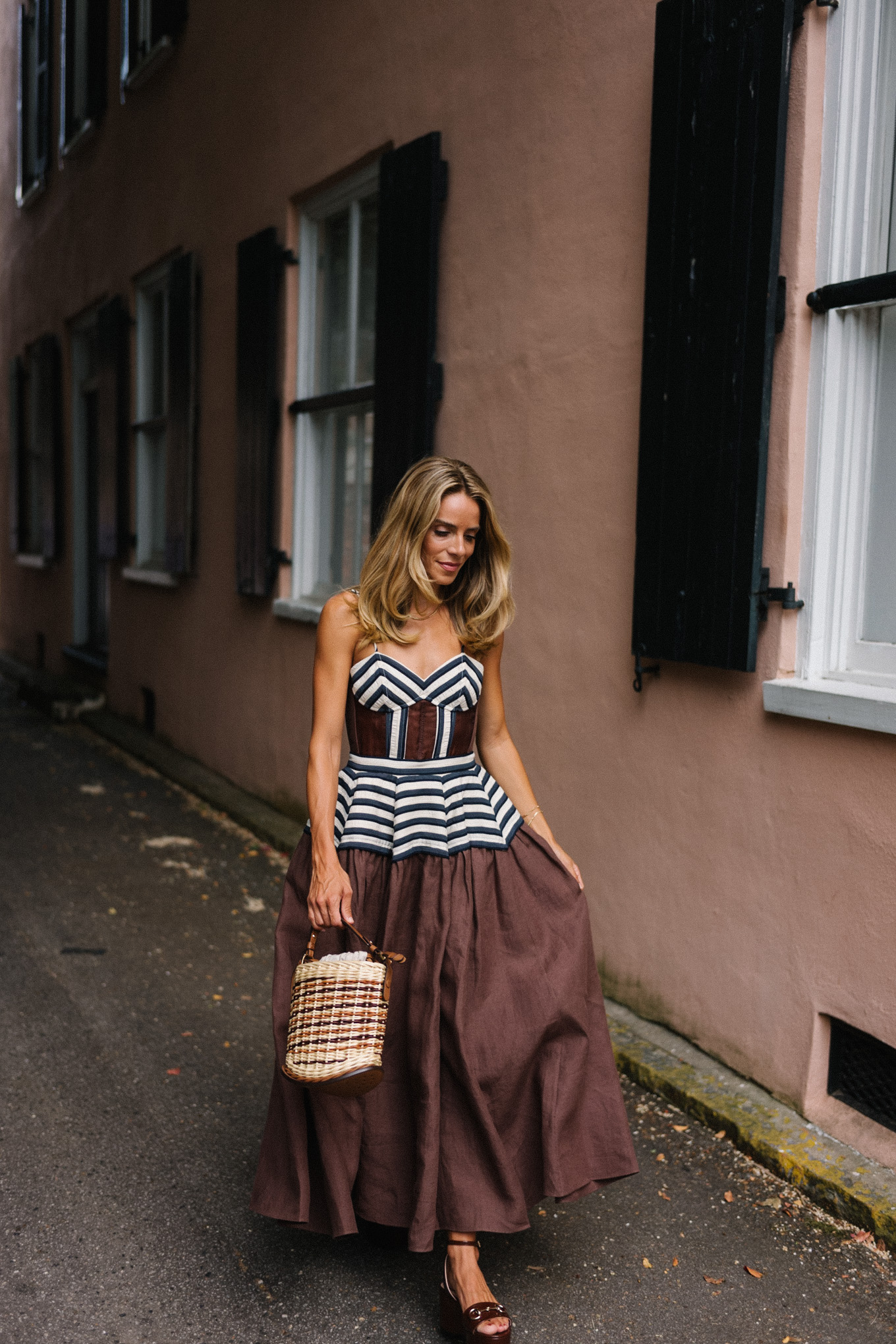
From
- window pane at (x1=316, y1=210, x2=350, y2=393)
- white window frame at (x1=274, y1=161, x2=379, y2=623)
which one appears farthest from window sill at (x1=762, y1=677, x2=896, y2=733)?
window pane at (x1=316, y1=210, x2=350, y2=393)

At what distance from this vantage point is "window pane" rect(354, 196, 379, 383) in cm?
591

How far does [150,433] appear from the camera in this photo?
9.41m

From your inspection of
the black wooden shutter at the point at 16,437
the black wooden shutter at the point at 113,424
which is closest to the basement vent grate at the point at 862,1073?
the black wooden shutter at the point at 113,424

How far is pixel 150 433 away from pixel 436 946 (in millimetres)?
7713

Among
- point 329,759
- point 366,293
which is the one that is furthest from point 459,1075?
point 366,293

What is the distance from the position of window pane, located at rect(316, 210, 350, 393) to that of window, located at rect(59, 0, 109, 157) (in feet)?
16.5

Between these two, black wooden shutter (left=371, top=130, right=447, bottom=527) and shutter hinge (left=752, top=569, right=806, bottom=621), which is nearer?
shutter hinge (left=752, top=569, right=806, bottom=621)

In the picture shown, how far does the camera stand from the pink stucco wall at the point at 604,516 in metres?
3.14

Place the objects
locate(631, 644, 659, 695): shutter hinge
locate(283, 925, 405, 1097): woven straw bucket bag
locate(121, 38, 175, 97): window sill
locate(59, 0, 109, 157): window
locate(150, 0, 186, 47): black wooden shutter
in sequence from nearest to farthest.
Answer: locate(283, 925, 405, 1097): woven straw bucket bag → locate(631, 644, 659, 695): shutter hinge → locate(150, 0, 186, 47): black wooden shutter → locate(121, 38, 175, 97): window sill → locate(59, 0, 109, 157): window

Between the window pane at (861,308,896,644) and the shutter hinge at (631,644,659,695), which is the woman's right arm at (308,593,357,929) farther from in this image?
the window pane at (861,308,896,644)

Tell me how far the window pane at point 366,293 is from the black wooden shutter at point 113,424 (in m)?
4.10

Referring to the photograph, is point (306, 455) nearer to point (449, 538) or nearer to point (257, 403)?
point (257, 403)

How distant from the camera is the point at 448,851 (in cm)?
258

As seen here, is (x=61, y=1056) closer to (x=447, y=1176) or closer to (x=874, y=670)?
(x=447, y=1176)
